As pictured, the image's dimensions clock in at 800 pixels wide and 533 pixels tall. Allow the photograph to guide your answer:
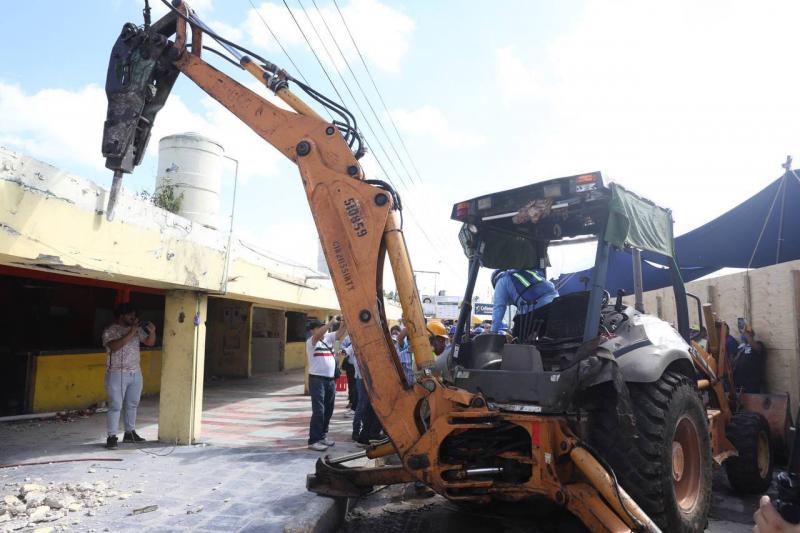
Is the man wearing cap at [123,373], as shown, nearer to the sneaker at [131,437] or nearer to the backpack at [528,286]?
the sneaker at [131,437]

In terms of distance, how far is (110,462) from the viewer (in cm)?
609

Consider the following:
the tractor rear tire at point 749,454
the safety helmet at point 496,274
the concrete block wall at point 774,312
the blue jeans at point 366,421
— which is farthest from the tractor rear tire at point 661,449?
the blue jeans at point 366,421

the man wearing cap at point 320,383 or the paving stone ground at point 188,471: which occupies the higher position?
the man wearing cap at point 320,383

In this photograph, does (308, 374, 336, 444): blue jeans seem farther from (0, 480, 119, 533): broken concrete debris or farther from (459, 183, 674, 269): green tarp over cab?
(459, 183, 674, 269): green tarp over cab

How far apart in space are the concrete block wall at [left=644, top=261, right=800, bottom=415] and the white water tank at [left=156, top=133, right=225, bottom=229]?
334 inches

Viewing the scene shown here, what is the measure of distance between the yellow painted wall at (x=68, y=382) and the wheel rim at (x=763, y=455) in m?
10.8

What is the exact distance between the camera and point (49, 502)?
4.53 m

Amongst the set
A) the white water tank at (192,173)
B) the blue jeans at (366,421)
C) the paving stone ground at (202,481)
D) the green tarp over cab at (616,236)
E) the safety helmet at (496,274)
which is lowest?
the paving stone ground at (202,481)

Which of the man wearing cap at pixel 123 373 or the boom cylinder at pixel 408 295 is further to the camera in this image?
the man wearing cap at pixel 123 373

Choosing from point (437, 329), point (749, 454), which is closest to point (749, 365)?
point (749, 454)

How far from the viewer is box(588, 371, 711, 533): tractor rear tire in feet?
12.3

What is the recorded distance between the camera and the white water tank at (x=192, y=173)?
8.49 metres

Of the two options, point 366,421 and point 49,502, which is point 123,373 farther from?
point 366,421

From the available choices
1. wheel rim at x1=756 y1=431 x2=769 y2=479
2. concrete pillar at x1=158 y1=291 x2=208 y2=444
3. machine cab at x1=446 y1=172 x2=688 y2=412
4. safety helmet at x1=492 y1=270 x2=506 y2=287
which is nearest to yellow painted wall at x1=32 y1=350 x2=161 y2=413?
concrete pillar at x1=158 y1=291 x2=208 y2=444
